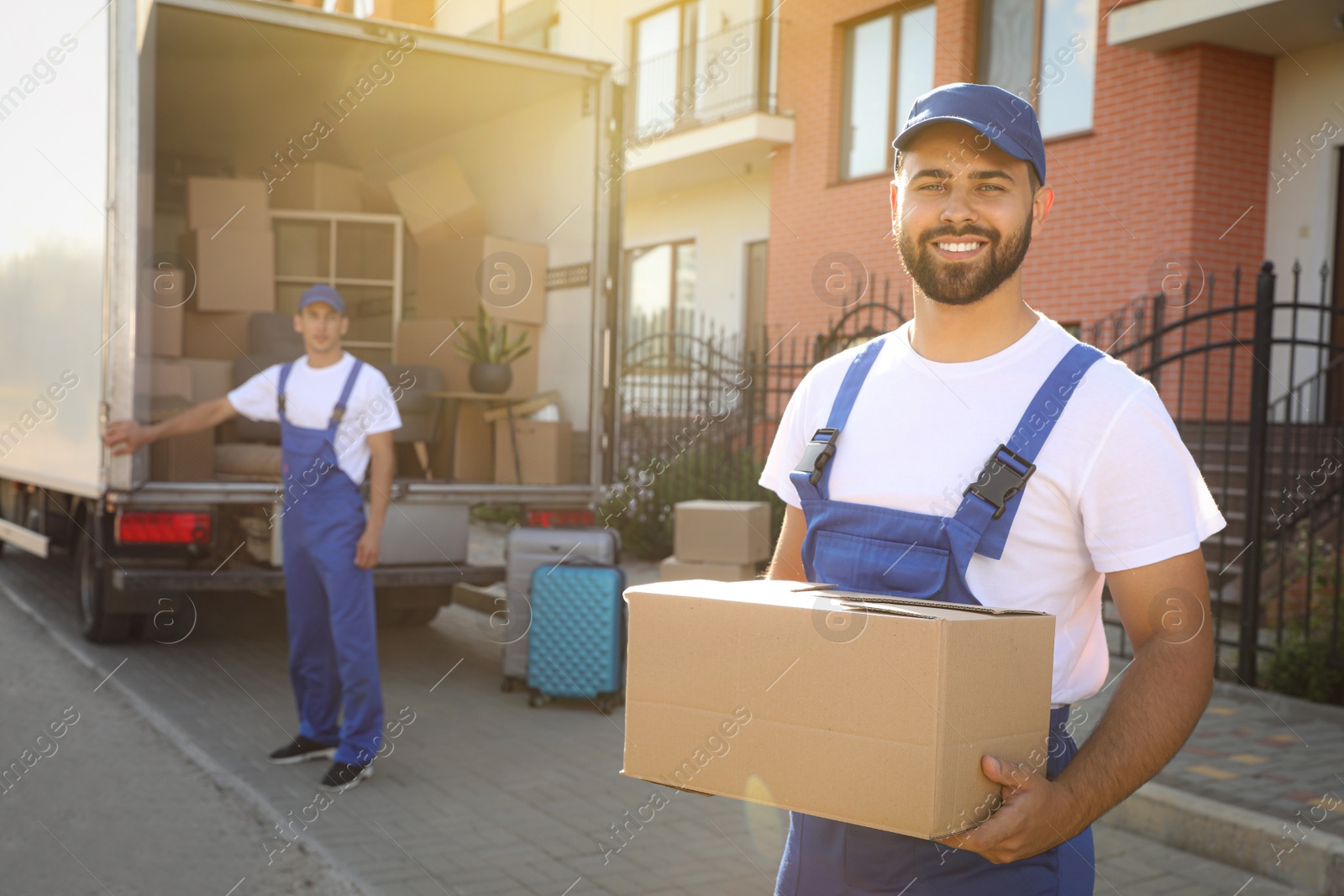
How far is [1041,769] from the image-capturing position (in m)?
1.66

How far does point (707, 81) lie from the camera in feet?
56.4

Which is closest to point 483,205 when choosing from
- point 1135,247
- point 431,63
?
point 431,63

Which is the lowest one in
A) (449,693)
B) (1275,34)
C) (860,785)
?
(449,693)

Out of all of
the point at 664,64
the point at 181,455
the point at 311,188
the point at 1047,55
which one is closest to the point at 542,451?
the point at 181,455

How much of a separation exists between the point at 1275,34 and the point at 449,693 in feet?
30.3

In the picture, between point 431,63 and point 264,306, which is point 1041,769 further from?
point 264,306

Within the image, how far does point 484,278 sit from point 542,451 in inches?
52.0

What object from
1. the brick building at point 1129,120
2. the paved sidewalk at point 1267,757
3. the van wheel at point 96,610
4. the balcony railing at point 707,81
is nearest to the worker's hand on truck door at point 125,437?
the van wheel at point 96,610

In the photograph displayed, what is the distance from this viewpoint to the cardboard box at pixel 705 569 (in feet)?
23.3

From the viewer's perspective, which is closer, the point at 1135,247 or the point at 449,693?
the point at 449,693

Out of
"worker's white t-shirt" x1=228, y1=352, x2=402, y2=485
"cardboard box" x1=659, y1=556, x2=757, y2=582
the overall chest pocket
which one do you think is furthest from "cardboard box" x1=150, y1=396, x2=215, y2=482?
the overall chest pocket

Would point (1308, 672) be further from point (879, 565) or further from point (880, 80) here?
point (880, 80)

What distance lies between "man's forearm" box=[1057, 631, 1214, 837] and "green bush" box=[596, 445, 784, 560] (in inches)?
378

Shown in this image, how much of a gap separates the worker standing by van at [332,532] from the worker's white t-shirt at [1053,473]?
12.2ft
